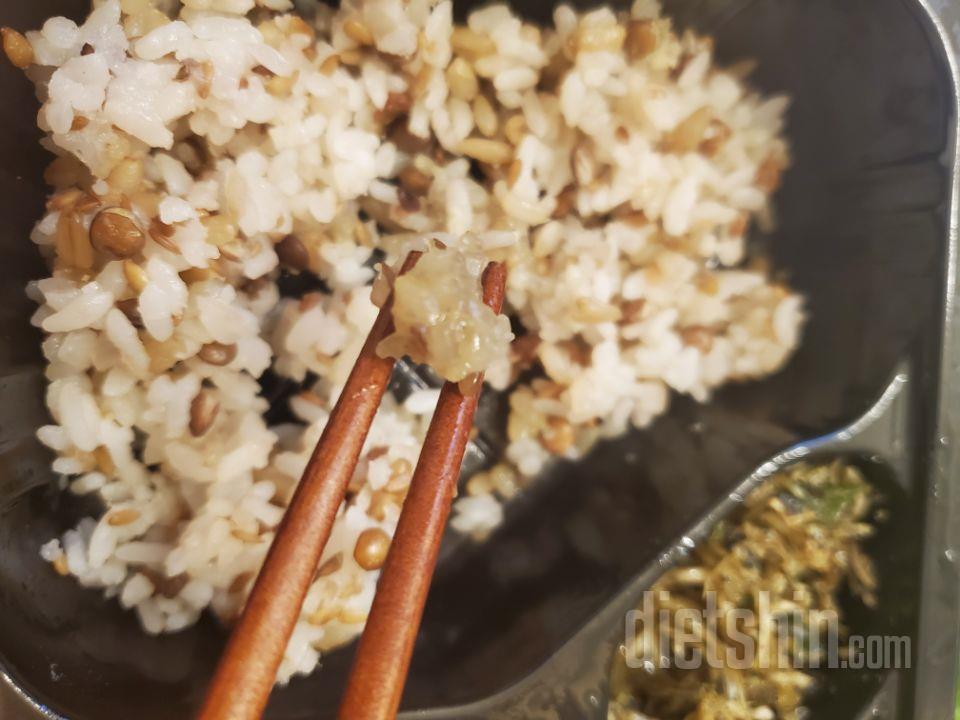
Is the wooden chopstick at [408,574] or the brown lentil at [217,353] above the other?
the brown lentil at [217,353]

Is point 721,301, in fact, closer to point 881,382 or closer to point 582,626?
point 881,382

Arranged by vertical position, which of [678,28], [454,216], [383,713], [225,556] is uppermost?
[678,28]

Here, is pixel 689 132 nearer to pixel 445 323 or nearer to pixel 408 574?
pixel 445 323

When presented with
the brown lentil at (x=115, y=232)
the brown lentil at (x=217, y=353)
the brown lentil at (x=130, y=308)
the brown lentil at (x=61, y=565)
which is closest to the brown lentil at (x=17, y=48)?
the brown lentil at (x=115, y=232)

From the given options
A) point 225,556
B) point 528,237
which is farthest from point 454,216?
point 225,556

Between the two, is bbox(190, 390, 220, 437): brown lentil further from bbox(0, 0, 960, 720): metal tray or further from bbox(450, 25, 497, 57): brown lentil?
bbox(450, 25, 497, 57): brown lentil

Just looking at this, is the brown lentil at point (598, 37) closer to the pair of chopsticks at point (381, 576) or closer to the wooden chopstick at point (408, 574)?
the pair of chopsticks at point (381, 576)
